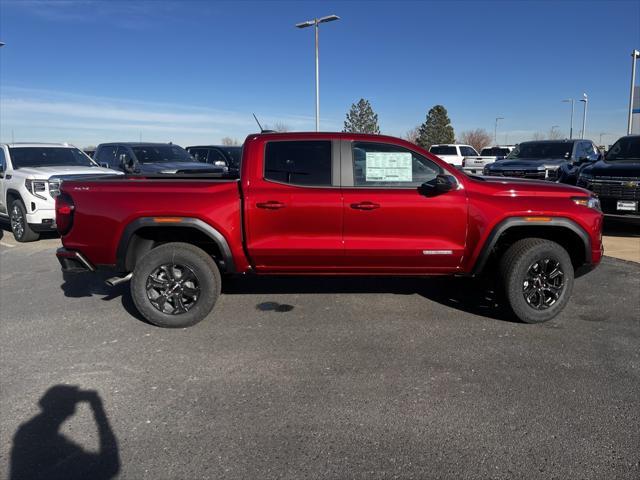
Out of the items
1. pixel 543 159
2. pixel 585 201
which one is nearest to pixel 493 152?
pixel 543 159

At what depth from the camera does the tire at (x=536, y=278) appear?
468 centimetres

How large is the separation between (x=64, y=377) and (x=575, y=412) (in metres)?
3.62

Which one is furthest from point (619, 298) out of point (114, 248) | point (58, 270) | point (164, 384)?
point (58, 270)

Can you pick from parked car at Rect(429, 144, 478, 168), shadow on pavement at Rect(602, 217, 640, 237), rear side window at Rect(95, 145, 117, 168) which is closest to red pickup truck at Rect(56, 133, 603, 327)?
shadow on pavement at Rect(602, 217, 640, 237)

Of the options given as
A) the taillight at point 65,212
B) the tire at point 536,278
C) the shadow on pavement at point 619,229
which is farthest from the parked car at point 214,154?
the tire at point 536,278

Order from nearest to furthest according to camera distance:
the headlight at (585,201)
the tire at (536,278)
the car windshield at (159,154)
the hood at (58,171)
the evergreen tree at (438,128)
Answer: the tire at (536,278) < the headlight at (585,201) < the hood at (58,171) < the car windshield at (159,154) < the evergreen tree at (438,128)

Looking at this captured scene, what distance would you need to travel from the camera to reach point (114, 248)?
15.5 feet

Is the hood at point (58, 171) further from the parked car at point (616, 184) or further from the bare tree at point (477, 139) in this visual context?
the bare tree at point (477, 139)

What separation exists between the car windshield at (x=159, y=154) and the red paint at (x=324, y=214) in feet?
26.7

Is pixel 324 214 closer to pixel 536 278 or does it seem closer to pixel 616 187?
pixel 536 278

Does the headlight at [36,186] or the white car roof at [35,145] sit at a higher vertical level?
the white car roof at [35,145]

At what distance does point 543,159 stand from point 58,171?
40.2 ft

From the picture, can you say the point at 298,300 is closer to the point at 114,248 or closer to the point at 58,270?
the point at 114,248

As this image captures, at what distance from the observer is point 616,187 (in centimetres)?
890
